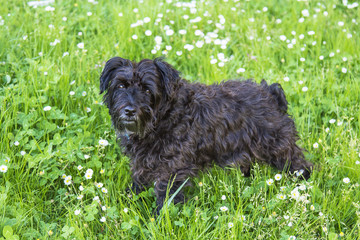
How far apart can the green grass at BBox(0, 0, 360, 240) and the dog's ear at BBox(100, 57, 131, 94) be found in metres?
0.71

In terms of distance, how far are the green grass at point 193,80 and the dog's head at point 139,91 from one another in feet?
2.30

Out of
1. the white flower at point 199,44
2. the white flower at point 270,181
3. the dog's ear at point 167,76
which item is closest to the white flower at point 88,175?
the dog's ear at point 167,76

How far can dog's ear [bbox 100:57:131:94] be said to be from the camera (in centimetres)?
332

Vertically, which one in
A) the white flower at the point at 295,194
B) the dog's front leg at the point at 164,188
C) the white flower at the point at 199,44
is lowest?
the dog's front leg at the point at 164,188

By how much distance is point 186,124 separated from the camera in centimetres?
340

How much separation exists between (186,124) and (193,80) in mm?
1634

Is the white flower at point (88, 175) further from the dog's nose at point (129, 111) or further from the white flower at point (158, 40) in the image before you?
the white flower at point (158, 40)

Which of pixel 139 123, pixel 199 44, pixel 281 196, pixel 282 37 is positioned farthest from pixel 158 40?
pixel 281 196

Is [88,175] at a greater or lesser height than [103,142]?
lesser

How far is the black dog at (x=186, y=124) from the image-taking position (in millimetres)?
3225

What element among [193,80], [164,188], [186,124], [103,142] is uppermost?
[186,124]

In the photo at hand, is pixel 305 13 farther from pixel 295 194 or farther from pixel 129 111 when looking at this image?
pixel 129 111

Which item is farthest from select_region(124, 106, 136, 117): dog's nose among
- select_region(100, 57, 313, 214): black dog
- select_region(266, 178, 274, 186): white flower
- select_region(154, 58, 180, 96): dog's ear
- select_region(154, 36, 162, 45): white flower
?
select_region(154, 36, 162, 45): white flower

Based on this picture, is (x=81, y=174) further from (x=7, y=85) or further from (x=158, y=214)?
(x=7, y=85)
